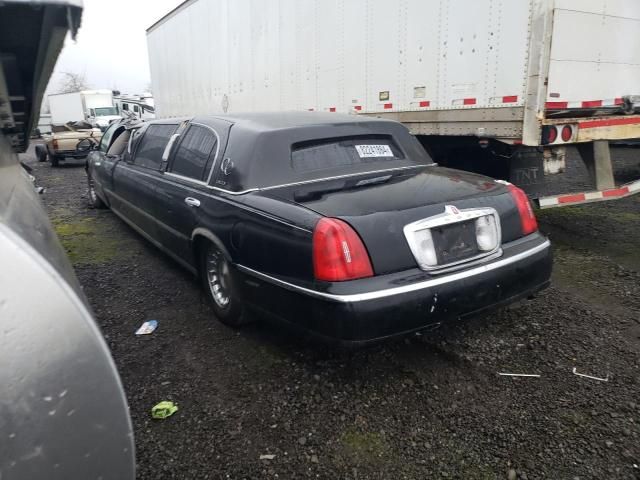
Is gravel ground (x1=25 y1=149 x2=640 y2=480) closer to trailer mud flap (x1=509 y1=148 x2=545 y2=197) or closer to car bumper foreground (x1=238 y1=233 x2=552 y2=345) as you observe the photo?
car bumper foreground (x1=238 y1=233 x2=552 y2=345)

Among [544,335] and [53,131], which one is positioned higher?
[53,131]

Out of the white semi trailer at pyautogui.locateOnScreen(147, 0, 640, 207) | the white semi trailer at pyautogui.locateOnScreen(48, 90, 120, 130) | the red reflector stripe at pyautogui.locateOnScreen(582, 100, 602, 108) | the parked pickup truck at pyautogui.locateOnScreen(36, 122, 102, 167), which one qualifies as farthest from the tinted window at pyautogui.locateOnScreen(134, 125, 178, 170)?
the white semi trailer at pyautogui.locateOnScreen(48, 90, 120, 130)

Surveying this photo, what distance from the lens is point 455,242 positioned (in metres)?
2.65

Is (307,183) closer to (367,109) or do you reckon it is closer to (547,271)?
(547,271)

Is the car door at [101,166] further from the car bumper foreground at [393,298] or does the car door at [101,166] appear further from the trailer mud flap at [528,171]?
the trailer mud flap at [528,171]

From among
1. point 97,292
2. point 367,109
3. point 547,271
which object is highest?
point 367,109

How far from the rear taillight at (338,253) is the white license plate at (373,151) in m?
1.27

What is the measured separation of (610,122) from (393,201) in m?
3.38

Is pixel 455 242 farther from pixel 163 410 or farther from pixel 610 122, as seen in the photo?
pixel 610 122

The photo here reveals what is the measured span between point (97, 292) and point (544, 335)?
370 cm

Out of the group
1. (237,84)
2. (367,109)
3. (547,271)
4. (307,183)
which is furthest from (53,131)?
(547,271)

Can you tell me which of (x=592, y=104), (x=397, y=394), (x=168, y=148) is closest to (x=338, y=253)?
(x=397, y=394)

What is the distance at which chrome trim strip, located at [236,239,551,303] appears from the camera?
2352 millimetres

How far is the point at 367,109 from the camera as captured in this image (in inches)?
248
